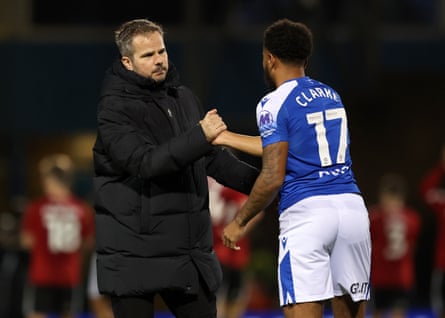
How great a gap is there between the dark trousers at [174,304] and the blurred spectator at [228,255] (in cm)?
611

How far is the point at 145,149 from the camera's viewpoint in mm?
5750

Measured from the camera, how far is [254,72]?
18.4 meters

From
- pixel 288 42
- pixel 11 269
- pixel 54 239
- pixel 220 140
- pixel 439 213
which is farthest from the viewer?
pixel 11 269

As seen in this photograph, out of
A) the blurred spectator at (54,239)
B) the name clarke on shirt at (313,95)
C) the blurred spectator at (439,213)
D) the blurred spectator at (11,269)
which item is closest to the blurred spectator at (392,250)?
the blurred spectator at (439,213)

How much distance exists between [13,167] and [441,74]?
250 inches

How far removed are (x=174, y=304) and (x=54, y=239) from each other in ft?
20.5

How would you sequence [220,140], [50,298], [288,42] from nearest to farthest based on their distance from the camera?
[220,140] < [288,42] < [50,298]

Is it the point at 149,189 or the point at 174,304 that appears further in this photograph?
the point at 174,304

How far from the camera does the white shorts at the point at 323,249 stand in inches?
237

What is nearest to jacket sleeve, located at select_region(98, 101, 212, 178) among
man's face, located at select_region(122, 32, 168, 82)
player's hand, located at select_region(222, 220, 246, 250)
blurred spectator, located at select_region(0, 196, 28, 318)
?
man's face, located at select_region(122, 32, 168, 82)

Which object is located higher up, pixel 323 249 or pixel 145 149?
pixel 145 149

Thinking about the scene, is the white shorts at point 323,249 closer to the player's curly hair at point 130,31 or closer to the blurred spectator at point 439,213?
the player's curly hair at point 130,31

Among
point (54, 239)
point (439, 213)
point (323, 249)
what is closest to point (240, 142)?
point (323, 249)

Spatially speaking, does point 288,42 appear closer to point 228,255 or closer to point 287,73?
point 287,73
